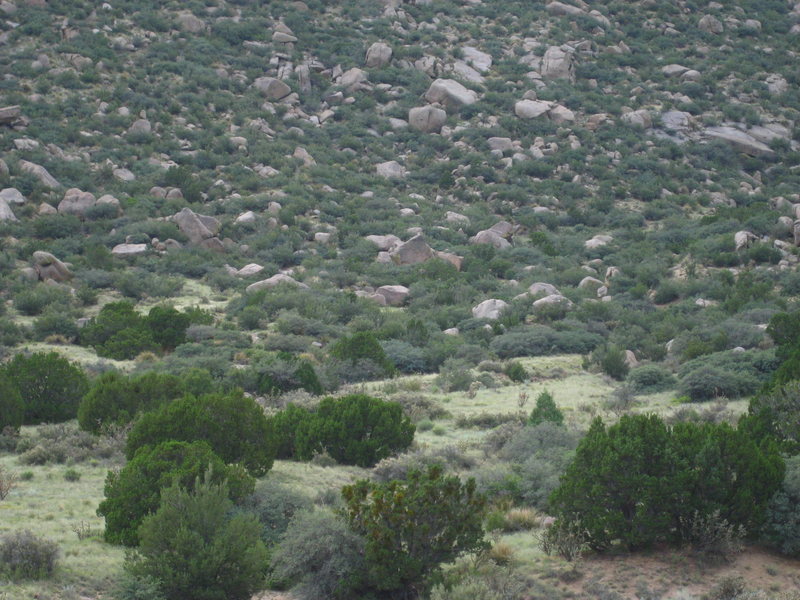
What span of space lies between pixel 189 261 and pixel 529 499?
27.0m

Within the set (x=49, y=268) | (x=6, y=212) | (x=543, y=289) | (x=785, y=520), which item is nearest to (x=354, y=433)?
(x=785, y=520)

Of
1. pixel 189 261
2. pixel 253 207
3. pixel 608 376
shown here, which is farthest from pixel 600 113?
pixel 608 376

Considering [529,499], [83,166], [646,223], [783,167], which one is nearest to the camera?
[529,499]

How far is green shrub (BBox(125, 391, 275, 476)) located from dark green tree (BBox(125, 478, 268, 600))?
140 inches

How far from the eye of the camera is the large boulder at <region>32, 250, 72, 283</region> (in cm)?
3300

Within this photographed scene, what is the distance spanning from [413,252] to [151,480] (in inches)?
1178

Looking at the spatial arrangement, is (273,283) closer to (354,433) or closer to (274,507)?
(354,433)

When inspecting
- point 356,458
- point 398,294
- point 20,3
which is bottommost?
point 398,294

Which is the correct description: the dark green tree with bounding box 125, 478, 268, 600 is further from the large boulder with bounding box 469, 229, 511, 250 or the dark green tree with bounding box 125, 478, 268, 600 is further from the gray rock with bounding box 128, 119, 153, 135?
the gray rock with bounding box 128, 119, 153, 135

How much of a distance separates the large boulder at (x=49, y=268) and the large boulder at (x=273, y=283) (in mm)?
7148

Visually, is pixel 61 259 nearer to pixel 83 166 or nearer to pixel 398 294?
pixel 83 166

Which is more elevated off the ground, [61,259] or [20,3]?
[20,3]

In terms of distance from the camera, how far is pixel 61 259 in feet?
116

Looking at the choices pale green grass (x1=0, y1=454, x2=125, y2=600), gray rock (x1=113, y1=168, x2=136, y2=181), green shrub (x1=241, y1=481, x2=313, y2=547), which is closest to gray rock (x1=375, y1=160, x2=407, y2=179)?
gray rock (x1=113, y1=168, x2=136, y2=181)
